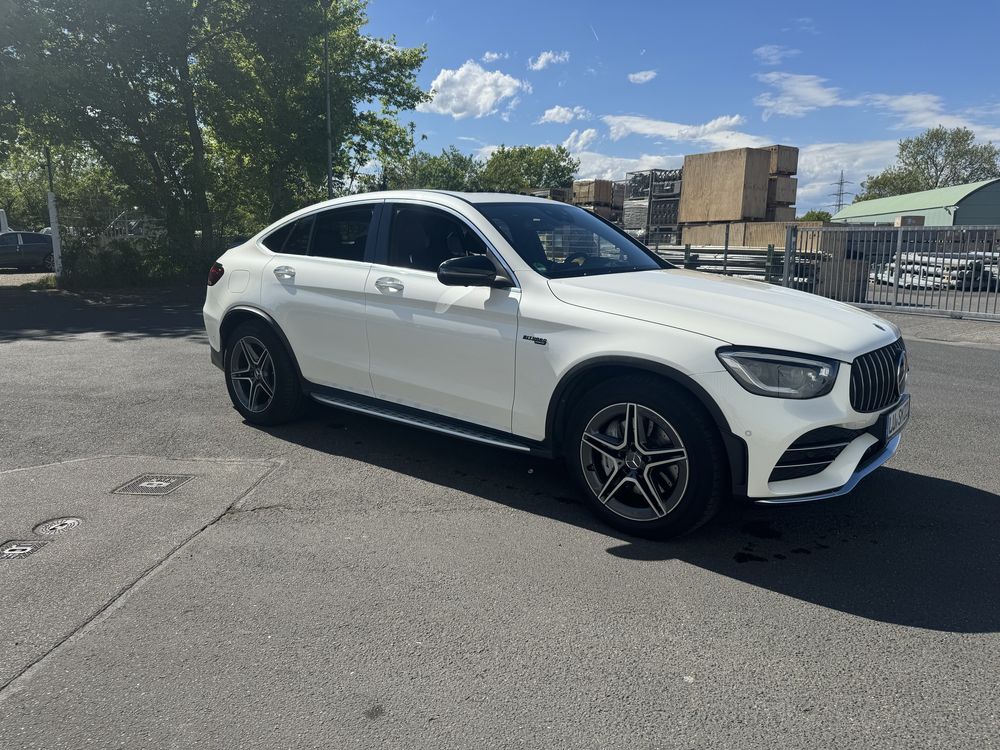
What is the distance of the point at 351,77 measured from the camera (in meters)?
27.7

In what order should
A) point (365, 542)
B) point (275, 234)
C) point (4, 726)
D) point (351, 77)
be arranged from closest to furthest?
point (4, 726)
point (365, 542)
point (275, 234)
point (351, 77)

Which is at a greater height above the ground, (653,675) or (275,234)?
(275,234)

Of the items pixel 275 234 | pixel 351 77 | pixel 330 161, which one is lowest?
pixel 275 234

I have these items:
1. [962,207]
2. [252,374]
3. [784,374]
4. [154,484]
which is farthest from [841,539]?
[962,207]

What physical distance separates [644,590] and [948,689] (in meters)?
1.14

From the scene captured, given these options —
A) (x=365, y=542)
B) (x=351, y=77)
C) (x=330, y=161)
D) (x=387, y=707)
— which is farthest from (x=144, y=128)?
(x=387, y=707)

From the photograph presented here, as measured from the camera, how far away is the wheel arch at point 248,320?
5340 mm

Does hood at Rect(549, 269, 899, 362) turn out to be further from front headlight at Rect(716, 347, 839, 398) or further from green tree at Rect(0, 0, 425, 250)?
green tree at Rect(0, 0, 425, 250)

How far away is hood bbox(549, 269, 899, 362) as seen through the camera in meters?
3.39

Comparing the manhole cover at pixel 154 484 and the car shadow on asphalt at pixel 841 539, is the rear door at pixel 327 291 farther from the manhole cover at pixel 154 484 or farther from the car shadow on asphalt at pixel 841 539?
the manhole cover at pixel 154 484

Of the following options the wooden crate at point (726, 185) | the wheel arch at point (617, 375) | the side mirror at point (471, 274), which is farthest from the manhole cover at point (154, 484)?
the wooden crate at point (726, 185)

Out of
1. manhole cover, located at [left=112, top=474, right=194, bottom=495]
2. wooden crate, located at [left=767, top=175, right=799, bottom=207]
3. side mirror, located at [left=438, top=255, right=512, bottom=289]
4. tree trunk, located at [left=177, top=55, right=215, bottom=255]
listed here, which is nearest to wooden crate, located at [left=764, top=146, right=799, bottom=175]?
wooden crate, located at [left=767, top=175, right=799, bottom=207]

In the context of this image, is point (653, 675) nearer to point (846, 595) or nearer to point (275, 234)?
point (846, 595)

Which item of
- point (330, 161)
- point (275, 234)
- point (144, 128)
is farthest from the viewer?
point (330, 161)
